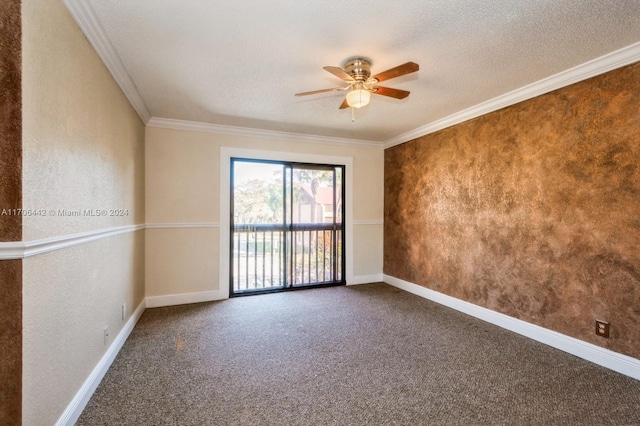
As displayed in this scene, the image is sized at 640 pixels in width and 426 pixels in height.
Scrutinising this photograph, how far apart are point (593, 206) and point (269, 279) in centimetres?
375

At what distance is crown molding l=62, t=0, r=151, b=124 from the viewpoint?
1643 mm

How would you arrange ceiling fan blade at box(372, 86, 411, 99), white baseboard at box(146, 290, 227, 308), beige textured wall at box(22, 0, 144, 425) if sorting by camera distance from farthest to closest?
white baseboard at box(146, 290, 227, 308)
ceiling fan blade at box(372, 86, 411, 99)
beige textured wall at box(22, 0, 144, 425)

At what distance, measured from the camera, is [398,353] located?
2.47 metres

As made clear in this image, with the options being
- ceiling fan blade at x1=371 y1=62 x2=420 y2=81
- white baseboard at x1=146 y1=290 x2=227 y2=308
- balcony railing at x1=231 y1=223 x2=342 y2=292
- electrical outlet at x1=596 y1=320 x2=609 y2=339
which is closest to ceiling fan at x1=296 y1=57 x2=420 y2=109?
ceiling fan blade at x1=371 y1=62 x2=420 y2=81

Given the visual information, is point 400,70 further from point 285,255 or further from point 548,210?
point 285,255

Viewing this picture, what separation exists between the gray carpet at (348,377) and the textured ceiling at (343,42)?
2.36m

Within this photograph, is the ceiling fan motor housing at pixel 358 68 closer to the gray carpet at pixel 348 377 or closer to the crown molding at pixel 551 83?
the crown molding at pixel 551 83

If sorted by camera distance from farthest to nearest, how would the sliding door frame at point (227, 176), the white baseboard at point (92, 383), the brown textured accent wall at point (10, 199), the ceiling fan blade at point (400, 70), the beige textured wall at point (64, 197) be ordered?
1. the sliding door frame at point (227, 176)
2. the ceiling fan blade at point (400, 70)
3. the white baseboard at point (92, 383)
4. the beige textured wall at point (64, 197)
5. the brown textured accent wall at point (10, 199)

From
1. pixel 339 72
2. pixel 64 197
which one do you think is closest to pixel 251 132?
pixel 339 72

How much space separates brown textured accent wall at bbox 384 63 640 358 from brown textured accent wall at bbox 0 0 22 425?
3.57 metres

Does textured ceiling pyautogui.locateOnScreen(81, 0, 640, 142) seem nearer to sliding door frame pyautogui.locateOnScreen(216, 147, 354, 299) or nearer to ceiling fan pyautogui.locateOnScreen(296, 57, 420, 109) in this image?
ceiling fan pyautogui.locateOnScreen(296, 57, 420, 109)

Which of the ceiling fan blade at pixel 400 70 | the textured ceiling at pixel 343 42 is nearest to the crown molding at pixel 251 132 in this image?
the textured ceiling at pixel 343 42

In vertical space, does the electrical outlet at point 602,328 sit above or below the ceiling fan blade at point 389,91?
below

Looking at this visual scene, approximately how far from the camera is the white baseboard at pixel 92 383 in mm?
1573
